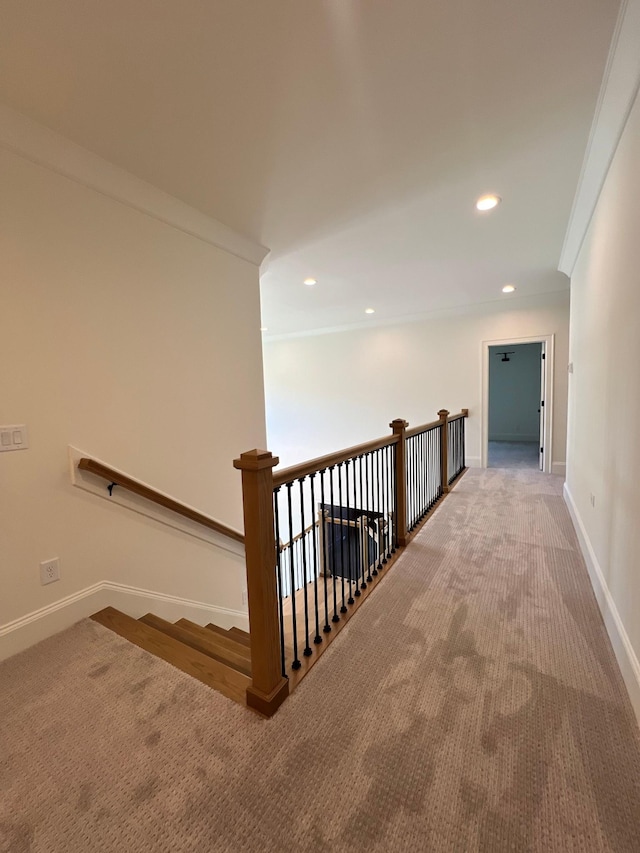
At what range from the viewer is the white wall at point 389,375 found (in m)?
5.10

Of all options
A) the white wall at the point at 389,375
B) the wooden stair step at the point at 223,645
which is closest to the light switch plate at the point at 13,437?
the wooden stair step at the point at 223,645

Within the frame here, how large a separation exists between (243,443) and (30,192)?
1975mm

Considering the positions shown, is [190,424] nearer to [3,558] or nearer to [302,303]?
[3,558]

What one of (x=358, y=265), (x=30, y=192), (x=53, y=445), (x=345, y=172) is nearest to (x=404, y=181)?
(x=345, y=172)

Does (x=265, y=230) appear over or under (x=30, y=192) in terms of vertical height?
over

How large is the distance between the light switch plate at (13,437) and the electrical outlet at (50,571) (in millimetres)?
605

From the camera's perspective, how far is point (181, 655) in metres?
1.66

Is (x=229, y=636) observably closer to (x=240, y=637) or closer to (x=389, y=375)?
(x=240, y=637)

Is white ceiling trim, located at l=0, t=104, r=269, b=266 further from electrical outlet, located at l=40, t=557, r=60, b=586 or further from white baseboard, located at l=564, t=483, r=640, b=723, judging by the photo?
white baseboard, located at l=564, t=483, r=640, b=723

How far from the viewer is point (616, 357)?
180cm

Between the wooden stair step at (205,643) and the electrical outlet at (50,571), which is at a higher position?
the electrical outlet at (50,571)

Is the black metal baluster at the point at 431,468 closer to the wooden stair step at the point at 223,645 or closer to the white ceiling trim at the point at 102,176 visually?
the wooden stair step at the point at 223,645

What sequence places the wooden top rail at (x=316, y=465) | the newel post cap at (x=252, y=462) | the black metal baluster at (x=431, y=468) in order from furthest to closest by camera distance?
the black metal baluster at (x=431, y=468) → the wooden top rail at (x=316, y=465) → the newel post cap at (x=252, y=462)

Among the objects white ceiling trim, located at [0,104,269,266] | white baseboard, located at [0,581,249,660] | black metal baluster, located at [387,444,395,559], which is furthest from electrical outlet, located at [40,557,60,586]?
black metal baluster, located at [387,444,395,559]
